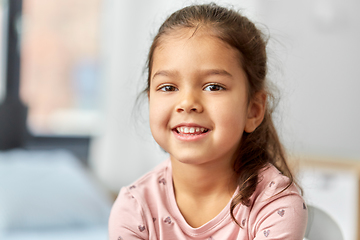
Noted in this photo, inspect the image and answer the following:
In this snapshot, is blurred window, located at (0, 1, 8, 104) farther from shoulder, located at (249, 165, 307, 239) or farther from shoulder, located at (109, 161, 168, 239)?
shoulder, located at (249, 165, 307, 239)

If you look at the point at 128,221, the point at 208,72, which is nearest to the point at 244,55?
the point at 208,72

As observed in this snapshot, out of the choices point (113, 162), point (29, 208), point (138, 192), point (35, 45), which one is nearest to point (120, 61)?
point (113, 162)

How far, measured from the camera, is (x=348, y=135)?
1.86 metres

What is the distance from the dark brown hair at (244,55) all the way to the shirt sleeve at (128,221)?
21 cm

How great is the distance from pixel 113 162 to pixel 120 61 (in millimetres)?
716

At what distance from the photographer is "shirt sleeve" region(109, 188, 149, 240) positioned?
87cm

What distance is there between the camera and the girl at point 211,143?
781 millimetres

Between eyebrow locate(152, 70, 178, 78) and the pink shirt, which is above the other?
eyebrow locate(152, 70, 178, 78)

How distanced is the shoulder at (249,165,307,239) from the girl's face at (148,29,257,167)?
0.12 meters

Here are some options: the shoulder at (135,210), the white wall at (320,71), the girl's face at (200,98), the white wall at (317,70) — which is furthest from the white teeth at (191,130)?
the white wall at (320,71)

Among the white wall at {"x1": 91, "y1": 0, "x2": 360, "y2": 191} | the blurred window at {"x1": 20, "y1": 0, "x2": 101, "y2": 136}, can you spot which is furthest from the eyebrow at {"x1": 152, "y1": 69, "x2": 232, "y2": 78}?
the blurred window at {"x1": 20, "y1": 0, "x2": 101, "y2": 136}

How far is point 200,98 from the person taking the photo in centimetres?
78

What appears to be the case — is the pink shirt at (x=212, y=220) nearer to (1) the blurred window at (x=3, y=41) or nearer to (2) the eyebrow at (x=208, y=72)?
(2) the eyebrow at (x=208, y=72)

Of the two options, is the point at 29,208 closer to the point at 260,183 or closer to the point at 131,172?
the point at 131,172
